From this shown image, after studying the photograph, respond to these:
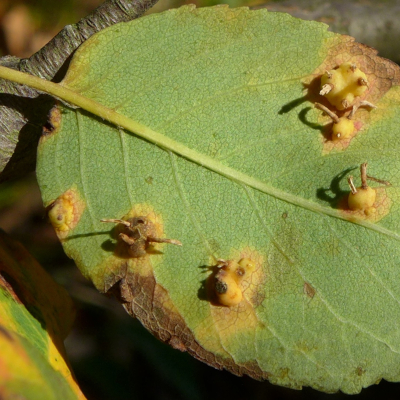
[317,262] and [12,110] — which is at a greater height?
[12,110]

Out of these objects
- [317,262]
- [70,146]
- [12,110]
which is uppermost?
[12,110]

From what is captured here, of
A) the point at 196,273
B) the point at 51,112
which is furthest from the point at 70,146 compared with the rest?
the point at 196,273

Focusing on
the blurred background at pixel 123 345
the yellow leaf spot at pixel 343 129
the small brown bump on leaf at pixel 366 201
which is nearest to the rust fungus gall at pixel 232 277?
the small brown bump on leaf at pixel 366 201

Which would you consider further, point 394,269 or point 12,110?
point 12,110

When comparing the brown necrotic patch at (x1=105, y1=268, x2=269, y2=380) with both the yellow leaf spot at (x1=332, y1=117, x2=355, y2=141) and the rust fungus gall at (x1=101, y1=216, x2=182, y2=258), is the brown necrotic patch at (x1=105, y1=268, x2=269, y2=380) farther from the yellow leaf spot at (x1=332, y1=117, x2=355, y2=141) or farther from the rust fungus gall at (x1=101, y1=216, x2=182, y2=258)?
the yellow leaf spot at (x1=332, y1=117, x2=355, y2=141)

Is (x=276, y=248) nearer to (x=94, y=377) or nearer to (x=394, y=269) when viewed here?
(x=394, y=269)

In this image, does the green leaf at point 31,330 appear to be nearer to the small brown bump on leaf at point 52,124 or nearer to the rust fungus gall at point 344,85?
the small brown bump on leaf at point 52,124

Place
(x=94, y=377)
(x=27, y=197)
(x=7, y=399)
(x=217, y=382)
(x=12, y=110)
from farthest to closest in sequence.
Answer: (x=27, y=197), (x=217, y=382), (x=94, y=377), (x=12, y=110), (x=7, y=399)
